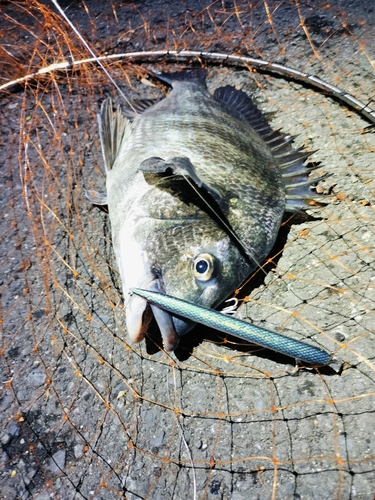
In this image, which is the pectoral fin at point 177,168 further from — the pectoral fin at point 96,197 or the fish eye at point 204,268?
the pectoral fin at point 96,197

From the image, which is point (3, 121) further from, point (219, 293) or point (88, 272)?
point (219, 293)

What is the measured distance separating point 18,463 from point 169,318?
50.8 inches

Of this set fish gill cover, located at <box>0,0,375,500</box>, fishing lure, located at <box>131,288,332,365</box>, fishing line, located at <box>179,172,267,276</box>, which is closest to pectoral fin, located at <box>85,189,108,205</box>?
fish gill cover, located at <box>0,0,375,500</box>

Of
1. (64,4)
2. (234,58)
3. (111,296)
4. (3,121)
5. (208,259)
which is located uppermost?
(64,4)

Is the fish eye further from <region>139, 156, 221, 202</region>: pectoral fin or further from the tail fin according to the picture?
the tail fin

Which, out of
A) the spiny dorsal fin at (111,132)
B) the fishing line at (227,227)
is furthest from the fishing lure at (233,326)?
the spiny dorsal fin at (111,132)

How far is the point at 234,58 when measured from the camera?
466cm

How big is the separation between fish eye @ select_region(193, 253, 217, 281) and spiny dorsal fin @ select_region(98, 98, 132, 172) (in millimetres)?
1467

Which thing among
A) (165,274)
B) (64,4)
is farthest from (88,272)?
(64,4)

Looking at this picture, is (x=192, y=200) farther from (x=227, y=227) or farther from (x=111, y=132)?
(x=111, y=132)

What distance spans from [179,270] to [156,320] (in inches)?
12.9

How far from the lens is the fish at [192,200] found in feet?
8.59

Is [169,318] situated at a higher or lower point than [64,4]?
lower

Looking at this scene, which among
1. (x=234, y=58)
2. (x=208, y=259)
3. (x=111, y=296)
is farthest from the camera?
(x=234, y=58)
